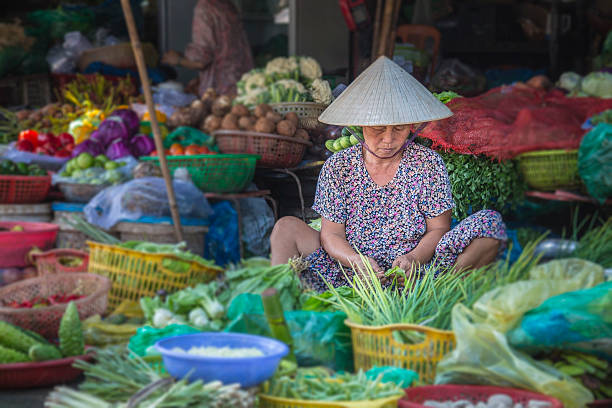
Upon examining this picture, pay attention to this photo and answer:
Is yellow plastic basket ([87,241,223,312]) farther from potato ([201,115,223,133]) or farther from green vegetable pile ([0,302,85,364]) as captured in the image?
potato ([201,115,223,133])

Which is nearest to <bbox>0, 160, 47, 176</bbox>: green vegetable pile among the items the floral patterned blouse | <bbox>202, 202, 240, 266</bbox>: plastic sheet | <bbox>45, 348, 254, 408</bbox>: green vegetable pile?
<bbox>202, 202, 240, 266</bbox>: plastic sheet

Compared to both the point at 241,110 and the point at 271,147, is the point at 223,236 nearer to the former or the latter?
the point at 241,110

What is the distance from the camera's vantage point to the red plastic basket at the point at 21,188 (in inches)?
180

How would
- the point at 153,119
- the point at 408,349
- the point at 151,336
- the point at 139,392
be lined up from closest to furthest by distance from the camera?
the point at 139,392, the point at 408,349, the point at 151,336, the point at 153,119

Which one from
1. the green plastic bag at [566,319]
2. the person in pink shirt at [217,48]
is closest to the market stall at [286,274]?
the green plastic bag at [566,319]

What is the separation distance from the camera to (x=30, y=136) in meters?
5.33

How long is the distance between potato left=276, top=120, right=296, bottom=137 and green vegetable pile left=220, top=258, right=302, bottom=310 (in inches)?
22.0

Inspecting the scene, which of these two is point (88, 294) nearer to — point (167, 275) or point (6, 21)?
point (167, 275)

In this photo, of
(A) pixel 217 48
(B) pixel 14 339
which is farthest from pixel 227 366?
(A) pixel 217 48

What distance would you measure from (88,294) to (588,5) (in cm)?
691

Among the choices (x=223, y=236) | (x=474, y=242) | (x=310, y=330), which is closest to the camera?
(x=310, y=330)

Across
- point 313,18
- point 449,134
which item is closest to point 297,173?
point 449,134

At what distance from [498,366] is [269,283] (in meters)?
0.99

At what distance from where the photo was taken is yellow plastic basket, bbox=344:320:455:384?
1587 millimetres
